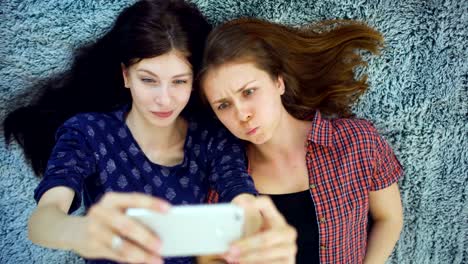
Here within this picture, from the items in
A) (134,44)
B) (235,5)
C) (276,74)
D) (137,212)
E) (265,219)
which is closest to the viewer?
(137,212)

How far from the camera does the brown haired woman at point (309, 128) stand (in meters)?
1.11

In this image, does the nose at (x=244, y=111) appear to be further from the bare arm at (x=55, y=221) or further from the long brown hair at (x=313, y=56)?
the bare arm at (x=55, y=221)

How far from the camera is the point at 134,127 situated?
1.20 metres

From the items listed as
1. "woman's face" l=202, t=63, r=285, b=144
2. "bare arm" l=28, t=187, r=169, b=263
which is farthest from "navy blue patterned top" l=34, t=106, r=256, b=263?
"bare arm" l=28, t=187, r=169, b=263

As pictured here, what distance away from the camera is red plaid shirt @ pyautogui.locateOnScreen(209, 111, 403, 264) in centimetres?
119

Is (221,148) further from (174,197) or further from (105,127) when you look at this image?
(105,127)

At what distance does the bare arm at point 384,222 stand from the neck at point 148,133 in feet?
1.83

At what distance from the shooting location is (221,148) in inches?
47.1

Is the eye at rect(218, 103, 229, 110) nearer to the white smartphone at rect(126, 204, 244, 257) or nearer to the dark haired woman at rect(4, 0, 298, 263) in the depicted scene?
the dark haired woman at rect(4, 0, 298, 263)

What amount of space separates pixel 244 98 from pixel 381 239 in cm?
59

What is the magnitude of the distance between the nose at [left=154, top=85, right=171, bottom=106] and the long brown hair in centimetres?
12

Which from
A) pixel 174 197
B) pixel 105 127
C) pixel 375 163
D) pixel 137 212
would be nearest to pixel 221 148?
pixel 174 197

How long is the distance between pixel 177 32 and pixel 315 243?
637 mm

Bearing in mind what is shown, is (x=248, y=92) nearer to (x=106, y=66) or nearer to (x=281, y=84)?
(x=281, y=84)
